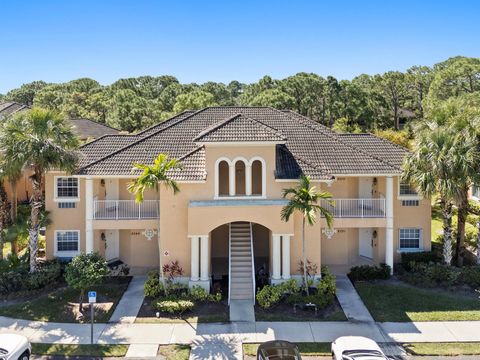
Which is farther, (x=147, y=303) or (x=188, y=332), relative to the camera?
(x=147, y=303)

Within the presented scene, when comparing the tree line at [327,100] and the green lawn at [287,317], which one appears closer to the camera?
the green lawn at [287,317]

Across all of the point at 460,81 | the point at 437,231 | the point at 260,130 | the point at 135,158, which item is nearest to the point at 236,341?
the point at 260,130

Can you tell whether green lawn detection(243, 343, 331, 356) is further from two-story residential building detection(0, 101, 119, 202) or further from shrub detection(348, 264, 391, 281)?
two-story residential building detection(0, 101, 119, 202)

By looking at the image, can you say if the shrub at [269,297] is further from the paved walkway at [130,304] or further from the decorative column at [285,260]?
the paved walkway at [130,304]

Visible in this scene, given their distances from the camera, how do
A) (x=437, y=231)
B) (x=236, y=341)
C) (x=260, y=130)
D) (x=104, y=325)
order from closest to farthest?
(x=236, y=341), (x=104, y=325), (x=260, y=130), (x=437, y=231)

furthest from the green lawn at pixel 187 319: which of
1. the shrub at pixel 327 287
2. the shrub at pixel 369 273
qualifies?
the shrub at pixel 369 273

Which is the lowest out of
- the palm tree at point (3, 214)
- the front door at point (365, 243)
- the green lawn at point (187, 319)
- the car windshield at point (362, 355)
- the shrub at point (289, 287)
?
the green lawn at point (187, 319)

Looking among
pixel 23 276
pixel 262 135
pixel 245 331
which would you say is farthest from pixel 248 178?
pixel 23 276

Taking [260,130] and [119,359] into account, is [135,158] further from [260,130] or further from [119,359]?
[119,359]
